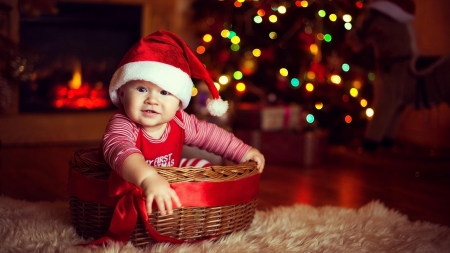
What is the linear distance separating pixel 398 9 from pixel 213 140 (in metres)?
1.52

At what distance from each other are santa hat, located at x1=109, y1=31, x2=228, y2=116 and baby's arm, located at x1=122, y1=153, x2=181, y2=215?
245 mm

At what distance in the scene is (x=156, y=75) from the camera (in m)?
1.42

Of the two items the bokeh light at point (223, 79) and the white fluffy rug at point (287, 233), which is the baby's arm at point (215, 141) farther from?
the bokeh light at point (223, 79)

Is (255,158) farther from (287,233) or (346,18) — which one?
(346,18)

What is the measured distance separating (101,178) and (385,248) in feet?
2.54

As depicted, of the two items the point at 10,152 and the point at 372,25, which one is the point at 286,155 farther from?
the point at 10,152

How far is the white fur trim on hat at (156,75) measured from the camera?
4.64 feet

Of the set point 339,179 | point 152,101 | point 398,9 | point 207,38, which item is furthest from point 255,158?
point 207,38

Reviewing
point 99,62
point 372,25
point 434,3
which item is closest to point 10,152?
point 99,62

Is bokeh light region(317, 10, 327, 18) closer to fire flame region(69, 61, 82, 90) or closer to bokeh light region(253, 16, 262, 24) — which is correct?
bokeh light region(253, 16, 262, 24)

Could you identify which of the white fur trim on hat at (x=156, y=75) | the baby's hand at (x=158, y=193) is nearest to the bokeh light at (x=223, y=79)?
the white fur trim on hat at (x=156, y=75)

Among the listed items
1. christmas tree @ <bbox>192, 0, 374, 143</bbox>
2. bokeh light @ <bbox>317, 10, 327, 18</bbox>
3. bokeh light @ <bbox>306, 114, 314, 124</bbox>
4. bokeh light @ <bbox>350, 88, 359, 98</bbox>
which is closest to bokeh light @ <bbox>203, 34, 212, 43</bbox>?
christmas tree @ <bbox>192, 0, 374, 143</bbox>

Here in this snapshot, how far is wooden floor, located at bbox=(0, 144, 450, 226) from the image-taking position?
207 cm

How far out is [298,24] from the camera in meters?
3.29
